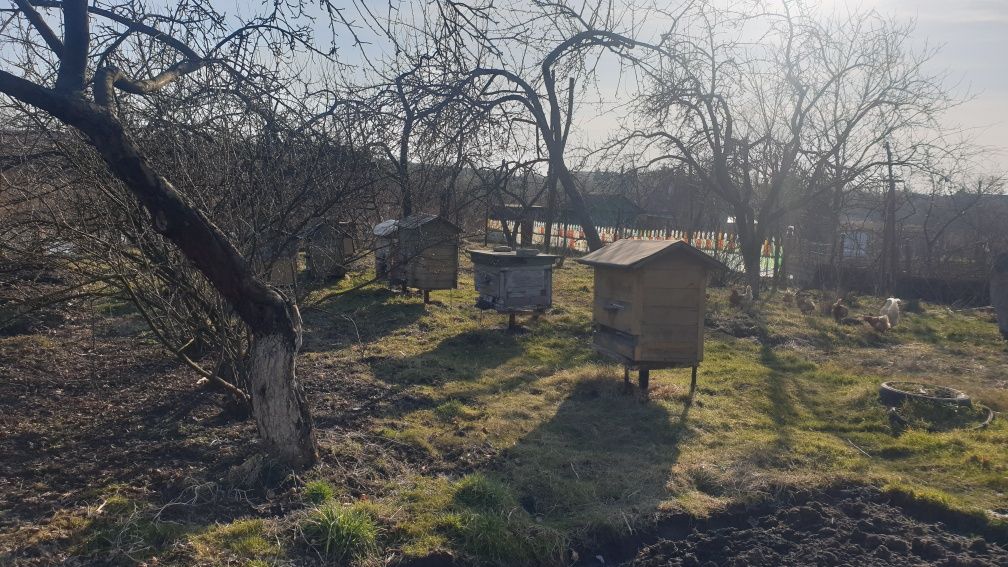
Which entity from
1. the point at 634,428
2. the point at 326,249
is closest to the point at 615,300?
the point at 634,428

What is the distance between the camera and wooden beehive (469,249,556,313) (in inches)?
421

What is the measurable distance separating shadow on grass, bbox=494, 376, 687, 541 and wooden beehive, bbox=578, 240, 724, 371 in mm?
556

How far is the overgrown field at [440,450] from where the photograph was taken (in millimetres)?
4109

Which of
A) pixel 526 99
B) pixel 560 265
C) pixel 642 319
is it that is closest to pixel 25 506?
pixel 642 319

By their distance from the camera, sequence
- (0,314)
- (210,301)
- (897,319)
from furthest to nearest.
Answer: (897,319), (0,314), (210,301)

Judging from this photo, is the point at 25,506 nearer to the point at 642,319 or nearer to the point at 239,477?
the point at 239,477

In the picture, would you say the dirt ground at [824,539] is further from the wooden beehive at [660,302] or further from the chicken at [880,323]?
the chicken at [880,323]

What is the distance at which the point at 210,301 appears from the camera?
18.4 feet

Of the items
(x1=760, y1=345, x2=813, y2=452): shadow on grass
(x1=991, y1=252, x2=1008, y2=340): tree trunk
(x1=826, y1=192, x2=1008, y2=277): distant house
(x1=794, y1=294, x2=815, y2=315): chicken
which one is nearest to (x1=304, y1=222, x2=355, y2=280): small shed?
(x1=760, y1=345, x2=813, y2=452): shadow on grass

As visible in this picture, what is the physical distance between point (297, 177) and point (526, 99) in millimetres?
6990

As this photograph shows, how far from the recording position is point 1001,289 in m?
12.1

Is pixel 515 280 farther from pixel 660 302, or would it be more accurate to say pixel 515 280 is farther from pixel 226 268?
pixel 226 268

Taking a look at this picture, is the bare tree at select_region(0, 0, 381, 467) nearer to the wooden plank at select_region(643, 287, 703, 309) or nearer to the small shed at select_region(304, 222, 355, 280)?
the small shed at select_region(304, 222, 355, 280)

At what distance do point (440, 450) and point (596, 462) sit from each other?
1.19m
